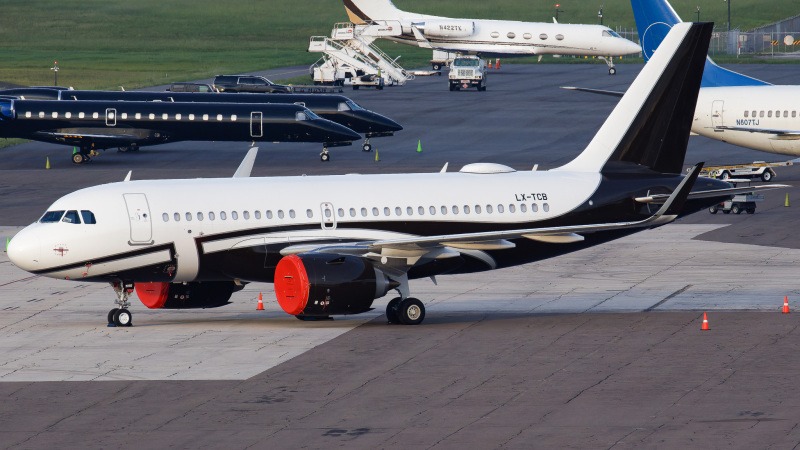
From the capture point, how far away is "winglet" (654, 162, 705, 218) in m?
32.9

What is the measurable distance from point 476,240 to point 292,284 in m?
4.89

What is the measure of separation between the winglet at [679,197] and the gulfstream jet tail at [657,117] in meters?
2.84

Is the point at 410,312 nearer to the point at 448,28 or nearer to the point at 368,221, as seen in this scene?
the point at 368,221

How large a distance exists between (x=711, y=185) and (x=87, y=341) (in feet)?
→ 58.7

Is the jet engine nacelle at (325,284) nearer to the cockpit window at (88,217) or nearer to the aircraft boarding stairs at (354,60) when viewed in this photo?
the cockpit window at (88,217)

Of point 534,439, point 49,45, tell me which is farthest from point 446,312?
point 49,45

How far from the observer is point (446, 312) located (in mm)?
36219

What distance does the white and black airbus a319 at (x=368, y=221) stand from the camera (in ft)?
107

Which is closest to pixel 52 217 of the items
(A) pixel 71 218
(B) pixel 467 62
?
(A) pixel 71 218

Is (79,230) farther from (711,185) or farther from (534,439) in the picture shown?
(711,185)

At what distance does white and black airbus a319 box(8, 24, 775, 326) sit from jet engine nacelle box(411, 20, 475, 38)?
89.3 metres

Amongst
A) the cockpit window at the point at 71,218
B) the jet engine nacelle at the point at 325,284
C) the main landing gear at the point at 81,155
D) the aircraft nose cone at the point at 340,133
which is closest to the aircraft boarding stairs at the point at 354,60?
the aircraft nose cone at the point at 340,133

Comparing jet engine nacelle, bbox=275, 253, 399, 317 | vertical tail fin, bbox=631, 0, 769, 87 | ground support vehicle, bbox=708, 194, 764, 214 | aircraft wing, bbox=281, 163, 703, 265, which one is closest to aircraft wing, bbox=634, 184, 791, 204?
aircraft wing, bbox=281, 163, 703, 265

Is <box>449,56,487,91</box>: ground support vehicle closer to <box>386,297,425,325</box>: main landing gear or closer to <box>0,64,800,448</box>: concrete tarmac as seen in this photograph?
<box>0,64,800,448</box>: concrete tarmac
